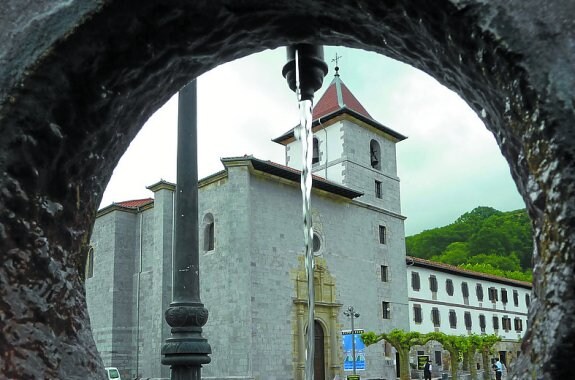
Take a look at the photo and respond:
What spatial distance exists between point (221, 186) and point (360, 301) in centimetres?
856

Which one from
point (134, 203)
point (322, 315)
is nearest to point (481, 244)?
point (322, 315)

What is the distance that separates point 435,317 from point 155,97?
4096 centimetres

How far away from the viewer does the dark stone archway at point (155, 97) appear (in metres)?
1.04

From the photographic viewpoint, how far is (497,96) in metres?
1.25

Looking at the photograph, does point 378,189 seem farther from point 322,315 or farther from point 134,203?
point 134,203

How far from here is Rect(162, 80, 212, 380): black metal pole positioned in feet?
17.7

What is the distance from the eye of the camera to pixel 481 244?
62.9 m

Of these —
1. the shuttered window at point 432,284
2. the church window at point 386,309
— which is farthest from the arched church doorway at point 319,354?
the shuttered window at point 432,284

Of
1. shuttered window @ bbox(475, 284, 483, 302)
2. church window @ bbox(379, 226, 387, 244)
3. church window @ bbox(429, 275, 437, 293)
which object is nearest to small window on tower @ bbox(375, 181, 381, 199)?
church window @ bbox(379, 226, 387, 244)

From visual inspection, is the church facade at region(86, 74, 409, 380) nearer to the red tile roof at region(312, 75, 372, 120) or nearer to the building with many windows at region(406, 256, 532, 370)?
the red tile roof at region(312, 75, 372, 120)

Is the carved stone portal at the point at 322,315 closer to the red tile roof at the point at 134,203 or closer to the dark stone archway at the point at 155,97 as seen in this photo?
the red tile roof at the point at 134,203

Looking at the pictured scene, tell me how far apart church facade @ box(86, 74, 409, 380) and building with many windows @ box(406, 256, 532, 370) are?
7.92 meters

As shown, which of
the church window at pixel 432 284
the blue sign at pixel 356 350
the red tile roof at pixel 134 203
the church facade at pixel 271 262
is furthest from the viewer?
the church window at pixel 432 284

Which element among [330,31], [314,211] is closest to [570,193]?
[330,31]
